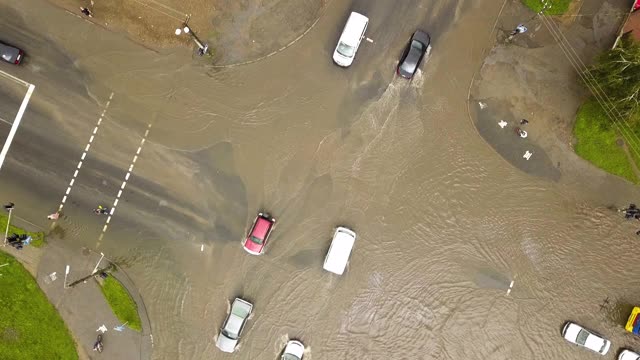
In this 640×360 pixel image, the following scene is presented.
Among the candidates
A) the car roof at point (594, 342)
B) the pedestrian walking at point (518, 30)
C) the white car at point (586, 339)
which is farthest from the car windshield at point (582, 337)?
the pedestrian walking at point (518, 30)

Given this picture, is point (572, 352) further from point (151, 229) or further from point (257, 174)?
point (151, 229)

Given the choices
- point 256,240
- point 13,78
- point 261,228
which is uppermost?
point 13,78

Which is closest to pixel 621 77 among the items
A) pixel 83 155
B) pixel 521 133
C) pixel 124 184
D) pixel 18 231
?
pixel 521 133

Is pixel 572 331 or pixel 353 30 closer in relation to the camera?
pixel 353 30

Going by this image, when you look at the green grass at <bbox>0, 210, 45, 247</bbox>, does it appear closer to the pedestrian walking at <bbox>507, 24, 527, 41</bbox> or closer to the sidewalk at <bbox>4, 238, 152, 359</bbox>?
the sidewalk at <bbox>4, 238, 152, 359</bbox>

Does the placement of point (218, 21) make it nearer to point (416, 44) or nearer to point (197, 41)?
point (197, 41)

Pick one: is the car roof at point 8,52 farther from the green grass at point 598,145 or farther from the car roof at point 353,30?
the green grass at point 598,145

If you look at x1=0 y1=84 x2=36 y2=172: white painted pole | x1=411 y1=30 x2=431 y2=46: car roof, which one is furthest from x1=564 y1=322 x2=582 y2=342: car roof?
x1=0 y1=84 x2=36 y2=172: white painted pole
